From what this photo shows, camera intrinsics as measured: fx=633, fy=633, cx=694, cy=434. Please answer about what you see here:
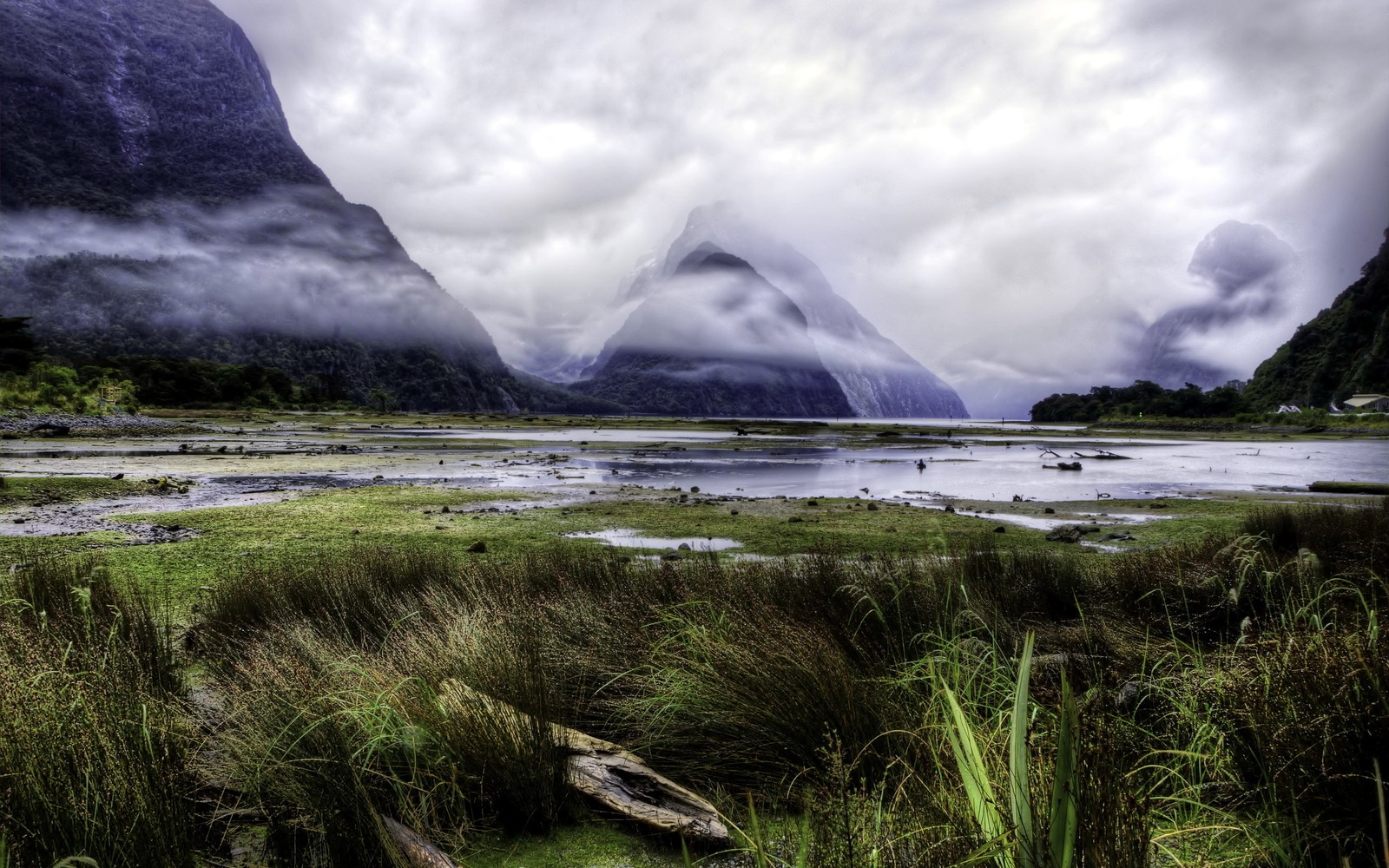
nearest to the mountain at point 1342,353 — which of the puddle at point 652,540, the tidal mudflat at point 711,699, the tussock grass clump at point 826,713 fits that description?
the tidal mudflat at point 711,699

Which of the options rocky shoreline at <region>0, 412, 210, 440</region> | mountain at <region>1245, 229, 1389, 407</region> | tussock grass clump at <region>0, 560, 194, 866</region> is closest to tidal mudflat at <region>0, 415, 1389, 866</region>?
tussock grass clump at <region>0, 560, 194, 866</region>

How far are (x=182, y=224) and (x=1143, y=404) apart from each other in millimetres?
208159

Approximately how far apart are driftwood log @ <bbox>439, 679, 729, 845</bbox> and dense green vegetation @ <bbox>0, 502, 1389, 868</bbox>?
0.06 m

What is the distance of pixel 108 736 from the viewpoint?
2.30m

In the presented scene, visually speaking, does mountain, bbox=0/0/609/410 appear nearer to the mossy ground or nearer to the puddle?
the mossy ground

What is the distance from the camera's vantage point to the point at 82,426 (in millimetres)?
39531

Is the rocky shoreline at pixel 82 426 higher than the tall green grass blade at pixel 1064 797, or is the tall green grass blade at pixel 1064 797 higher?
the rocky shoreline at pixel 82 426

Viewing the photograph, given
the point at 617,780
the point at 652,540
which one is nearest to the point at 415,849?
the point at 617,780

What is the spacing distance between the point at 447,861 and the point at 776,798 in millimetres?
1363

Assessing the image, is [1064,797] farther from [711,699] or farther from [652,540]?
[652,540]

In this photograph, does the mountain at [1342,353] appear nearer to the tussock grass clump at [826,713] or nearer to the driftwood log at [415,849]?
the tussock grass clump at [826,713]

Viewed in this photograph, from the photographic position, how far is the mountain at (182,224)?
376ft

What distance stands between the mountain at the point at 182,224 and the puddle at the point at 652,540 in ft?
386

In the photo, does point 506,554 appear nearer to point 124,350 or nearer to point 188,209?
point 124,350
